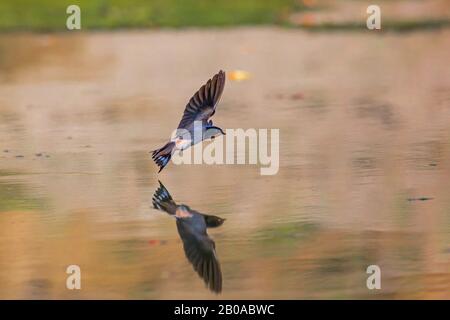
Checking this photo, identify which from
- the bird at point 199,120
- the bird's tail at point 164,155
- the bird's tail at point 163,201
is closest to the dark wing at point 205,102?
the bird at point 199,120

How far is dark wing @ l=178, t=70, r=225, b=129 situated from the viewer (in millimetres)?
6363

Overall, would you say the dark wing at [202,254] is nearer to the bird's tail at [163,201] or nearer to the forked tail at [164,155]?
the bird's tail at [163,201]

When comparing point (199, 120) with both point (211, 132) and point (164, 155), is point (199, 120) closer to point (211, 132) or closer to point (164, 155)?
point (211, 132)

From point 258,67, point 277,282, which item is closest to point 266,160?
point 277,282

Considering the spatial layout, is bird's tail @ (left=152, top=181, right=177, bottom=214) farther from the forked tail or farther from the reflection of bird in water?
the forked tail

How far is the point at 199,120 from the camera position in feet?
21.0

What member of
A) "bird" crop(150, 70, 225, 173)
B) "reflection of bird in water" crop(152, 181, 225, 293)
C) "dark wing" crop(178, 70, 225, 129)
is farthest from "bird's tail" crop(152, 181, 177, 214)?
"dark wing" crop(178, 70, 225, 129)

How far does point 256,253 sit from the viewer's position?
5.47 m

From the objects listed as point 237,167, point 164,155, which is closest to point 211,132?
point 164,155

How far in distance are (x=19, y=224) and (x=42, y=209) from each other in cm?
25

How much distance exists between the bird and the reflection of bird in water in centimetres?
22

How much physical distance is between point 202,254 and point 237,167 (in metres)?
1.52

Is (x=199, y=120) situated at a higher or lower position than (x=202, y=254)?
higher

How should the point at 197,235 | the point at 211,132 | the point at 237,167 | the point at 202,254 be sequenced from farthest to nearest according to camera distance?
the point at 237,167 < the point at 211,132 < the point at 197,235 < the point at 202,254
